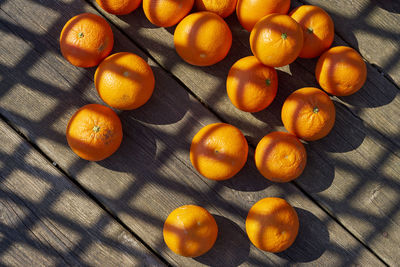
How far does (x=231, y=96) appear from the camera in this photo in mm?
1959

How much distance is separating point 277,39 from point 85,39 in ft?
3.15

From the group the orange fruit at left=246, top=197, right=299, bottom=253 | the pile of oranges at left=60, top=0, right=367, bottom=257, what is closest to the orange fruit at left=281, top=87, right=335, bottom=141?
the pile of oranges at left=60, top=0, right=367, bottom=257

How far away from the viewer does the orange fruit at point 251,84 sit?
186 cm

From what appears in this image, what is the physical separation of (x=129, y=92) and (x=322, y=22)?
3.49 ft

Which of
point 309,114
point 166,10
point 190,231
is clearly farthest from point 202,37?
point 190,231

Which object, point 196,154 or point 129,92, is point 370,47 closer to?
point 196,154

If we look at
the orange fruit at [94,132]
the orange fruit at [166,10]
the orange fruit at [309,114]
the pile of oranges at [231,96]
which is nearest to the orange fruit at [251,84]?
the pile of oranges at [231,96]

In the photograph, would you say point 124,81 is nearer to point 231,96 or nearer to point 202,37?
point 202,37

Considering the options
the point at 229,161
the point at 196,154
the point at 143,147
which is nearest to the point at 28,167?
the point at 143,147

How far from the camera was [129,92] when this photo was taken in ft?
6.07

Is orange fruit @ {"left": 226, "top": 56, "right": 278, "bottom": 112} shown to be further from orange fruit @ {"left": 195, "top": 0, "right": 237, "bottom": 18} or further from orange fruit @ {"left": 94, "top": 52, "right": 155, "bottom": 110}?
orange fruit @ {"left": 94, "top": 52, "right": 155, "bottom": 110}

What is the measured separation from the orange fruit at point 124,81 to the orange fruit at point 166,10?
0.25 m

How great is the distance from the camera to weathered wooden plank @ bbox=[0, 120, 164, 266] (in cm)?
206

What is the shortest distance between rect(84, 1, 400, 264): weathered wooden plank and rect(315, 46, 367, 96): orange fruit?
16cm
